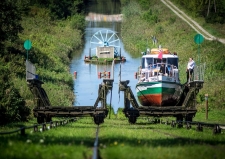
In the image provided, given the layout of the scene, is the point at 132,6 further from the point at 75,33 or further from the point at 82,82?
the point at 82,82

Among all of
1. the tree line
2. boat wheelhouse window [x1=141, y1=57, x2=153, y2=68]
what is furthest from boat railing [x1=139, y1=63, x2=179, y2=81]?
the tree line

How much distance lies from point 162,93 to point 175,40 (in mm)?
44125

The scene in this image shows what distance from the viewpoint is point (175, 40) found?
76.8 metres

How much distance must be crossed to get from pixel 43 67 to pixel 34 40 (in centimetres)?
1727

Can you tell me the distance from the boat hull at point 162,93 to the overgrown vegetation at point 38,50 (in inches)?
268

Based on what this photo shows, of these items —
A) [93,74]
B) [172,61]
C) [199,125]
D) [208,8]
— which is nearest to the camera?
[199,125]

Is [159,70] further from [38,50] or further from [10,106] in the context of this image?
[38,50]

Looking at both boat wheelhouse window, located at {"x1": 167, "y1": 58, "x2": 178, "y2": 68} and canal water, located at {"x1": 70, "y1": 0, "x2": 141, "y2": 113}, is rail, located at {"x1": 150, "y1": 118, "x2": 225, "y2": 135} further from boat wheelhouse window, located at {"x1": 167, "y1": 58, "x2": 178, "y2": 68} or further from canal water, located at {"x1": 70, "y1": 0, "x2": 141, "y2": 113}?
canal water, located at {"x1": 70, "y1": 0, "x2": 141, "y2": 113}

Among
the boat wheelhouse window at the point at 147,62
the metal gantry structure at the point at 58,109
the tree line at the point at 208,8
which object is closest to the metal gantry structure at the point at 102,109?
the metal gantry structure at the point at 58,109

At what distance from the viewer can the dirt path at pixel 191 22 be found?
7491 centimetres

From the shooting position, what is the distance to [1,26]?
43.6 metres

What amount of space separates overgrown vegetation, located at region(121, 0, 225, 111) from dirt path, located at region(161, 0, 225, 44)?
3.68 feet

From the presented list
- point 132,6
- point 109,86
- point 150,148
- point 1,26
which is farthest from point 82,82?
point 132,6

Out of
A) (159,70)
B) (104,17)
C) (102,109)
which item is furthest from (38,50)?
(104,17)
